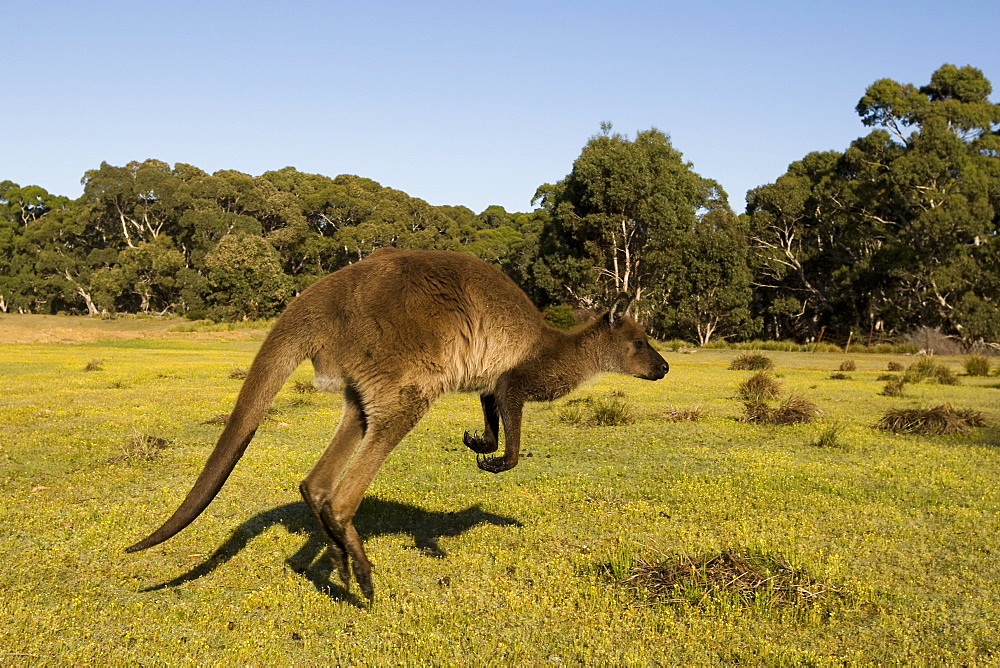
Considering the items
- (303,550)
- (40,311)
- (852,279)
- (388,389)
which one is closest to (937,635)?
(388,389)

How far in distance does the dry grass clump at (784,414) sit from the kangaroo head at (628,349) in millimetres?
5745

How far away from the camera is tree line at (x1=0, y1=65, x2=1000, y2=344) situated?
41.5 metres

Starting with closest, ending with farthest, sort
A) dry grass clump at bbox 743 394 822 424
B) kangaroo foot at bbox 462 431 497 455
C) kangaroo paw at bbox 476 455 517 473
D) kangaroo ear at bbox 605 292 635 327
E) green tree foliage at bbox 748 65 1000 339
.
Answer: kangaroo paw at bbox 476 455 517 473 < kangaroo foot at bbox 462 431 497 455 < kangaroo ear at bbox 605 292 635 327 < dry grass clump at bbox 743 394 822 424 < green tree foliage at bbox 748 65 1000 339

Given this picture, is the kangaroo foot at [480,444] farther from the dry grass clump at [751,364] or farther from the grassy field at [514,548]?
the dry grass clump at [751,364]

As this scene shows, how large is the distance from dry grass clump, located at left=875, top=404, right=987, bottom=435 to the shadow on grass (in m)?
8.10

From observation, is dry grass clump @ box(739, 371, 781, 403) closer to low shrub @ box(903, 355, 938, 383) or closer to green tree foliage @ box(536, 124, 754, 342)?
low shrub @ box(903, 355, 938, 383)

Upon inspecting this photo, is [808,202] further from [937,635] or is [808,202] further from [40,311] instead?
[40,311]

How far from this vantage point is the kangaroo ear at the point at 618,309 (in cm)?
750

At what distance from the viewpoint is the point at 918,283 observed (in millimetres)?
42719

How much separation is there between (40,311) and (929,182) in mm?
73527

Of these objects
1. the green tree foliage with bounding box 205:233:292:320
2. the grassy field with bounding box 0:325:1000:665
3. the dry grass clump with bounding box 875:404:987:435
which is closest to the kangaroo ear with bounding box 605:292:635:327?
the grassy field with bounding box 0:325:1000:665

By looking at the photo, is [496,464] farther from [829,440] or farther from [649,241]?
[649,241]

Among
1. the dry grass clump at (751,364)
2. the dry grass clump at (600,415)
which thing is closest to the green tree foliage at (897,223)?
the dry grass clump at (751,364)

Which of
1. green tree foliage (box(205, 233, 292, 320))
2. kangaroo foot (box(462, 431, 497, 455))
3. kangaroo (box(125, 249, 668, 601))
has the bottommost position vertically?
kangaroo foot (box(462, 431, 497, 455))
